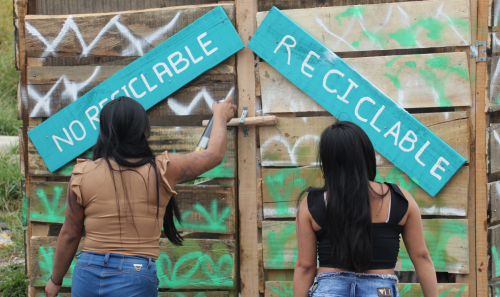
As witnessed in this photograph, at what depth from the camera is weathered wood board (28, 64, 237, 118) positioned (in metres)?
3.12

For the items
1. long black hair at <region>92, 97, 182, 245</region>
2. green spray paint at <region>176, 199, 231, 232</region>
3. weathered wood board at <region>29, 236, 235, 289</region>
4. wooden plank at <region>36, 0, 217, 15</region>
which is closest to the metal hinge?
wooden plank at <region>36, 0, 217, 15</region>

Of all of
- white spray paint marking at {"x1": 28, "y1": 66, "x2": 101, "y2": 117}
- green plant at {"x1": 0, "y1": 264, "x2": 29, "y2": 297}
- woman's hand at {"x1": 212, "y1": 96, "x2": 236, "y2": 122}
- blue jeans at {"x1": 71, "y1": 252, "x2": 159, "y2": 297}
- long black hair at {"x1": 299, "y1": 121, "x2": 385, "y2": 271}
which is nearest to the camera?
long black hair at {"x1": 299, "y1": 121, "x2": 385, "y2": 271}

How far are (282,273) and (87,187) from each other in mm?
1674

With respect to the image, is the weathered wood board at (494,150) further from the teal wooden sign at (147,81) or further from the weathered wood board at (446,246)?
the teal wooden sign at (147,81)

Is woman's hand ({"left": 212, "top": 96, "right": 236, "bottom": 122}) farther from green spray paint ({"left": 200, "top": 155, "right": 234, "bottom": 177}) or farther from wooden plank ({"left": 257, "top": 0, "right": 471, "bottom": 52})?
wooden plank ({"left": 257, "top": 0, "right": 471, "bottom": 52})

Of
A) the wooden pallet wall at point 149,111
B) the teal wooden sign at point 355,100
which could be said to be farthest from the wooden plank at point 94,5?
the teal wooden sign at point 355,100

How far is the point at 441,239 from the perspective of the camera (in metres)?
2.87

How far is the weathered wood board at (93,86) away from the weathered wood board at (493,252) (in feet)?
6.90

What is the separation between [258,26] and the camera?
3029mm

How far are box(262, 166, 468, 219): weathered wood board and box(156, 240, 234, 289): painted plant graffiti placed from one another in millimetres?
458

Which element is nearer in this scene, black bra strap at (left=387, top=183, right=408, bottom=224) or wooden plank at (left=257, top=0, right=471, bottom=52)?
black bra strap at (left=387, top=183, right=408, bottom=224)

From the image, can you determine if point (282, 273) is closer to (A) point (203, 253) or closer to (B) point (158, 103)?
(A) point (203, 253)

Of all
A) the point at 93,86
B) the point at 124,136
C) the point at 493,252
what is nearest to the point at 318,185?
the point at 493,252

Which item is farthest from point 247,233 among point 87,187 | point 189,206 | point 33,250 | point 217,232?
point 33,250
